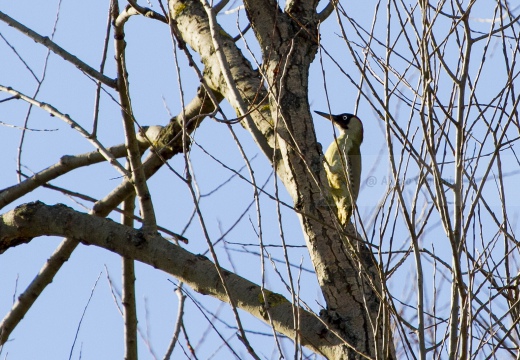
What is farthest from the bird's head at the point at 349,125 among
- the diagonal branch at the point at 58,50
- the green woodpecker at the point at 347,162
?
the diagonal branch at the point at 58,50

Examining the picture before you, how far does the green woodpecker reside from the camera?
5.75m

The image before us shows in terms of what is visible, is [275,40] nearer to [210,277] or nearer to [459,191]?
[210,277]

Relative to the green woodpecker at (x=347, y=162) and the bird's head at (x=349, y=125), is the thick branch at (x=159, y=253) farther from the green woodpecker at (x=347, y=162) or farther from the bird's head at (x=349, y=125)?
the bird's head at (x=349, y=125)

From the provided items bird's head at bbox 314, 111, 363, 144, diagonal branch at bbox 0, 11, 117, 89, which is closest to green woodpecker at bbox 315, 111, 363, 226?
bird's head at bbox 314, 111, 363, 144

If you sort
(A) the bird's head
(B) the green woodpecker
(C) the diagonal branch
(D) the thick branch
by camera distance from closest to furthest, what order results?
(D) the thick branch
(C) the diagonal branch
(B) the green woodpecker
(A) the bird's head

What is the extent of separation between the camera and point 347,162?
474cm

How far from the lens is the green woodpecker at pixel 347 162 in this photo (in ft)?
18.9

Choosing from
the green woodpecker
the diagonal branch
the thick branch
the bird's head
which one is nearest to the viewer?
the thick branch

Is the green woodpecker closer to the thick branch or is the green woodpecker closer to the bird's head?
the bird's head

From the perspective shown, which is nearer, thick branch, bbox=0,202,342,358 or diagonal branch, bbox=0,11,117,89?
thick branch, bbox=0,202,342,358

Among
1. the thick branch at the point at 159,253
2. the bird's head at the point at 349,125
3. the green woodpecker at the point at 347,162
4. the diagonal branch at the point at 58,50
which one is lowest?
the thick branch at the point at 159,253

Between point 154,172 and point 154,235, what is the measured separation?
1.18 metres

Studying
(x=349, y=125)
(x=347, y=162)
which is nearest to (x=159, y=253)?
(x=347, y=162)

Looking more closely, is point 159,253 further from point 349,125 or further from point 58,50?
point 349,125
